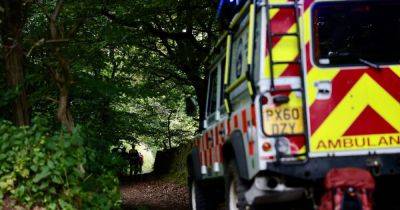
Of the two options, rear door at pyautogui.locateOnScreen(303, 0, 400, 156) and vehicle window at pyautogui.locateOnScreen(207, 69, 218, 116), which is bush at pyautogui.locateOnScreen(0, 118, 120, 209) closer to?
vehicle window at pyautogui.locateOnScreen(207, 69, 218, 116)

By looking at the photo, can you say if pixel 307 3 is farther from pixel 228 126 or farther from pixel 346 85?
pixel 228 126

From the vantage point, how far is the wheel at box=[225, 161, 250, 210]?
5.87 metres

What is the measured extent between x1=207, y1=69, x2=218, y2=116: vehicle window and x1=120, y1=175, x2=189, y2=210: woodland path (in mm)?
4780

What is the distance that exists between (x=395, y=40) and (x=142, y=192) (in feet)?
52.2

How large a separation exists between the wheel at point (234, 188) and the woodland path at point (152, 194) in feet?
21.7

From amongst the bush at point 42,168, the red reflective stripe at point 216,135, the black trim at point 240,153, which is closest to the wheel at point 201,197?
the red reflective stripe at point 216,135

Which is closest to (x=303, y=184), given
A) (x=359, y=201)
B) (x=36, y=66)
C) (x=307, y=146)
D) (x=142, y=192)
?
(x=307, y=146)

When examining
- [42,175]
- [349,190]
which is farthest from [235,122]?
[42,175]

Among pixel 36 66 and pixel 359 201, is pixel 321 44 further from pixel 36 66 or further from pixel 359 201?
pixel 36 66

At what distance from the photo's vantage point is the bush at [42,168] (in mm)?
6883

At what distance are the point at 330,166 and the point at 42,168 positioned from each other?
3.57 meters

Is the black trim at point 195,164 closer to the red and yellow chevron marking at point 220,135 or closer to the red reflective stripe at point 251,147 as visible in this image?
the red and yellow chevron marking at point 220,135

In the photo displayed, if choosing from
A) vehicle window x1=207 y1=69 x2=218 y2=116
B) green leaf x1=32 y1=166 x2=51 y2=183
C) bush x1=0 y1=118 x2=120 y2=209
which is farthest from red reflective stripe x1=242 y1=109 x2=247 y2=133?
green leaf x1=32 y1=166 x2=51 y2=183

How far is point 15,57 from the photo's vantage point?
8.38 m
